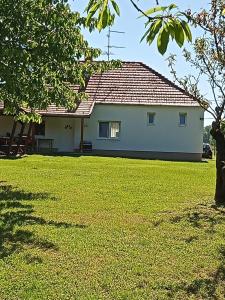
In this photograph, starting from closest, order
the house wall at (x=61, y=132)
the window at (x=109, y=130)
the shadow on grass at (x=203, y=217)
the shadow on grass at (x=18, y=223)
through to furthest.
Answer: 1. the shadow on grass at (x=18, y=223)
2. the shadow on grass at (x=203, y=217)
3. the house wall at (x=61, y=132)
4. the window at (x=109, y=130)

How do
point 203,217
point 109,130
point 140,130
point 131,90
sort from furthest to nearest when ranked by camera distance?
point 131,90 → point 109,130 → point 140,130 → point 203,217

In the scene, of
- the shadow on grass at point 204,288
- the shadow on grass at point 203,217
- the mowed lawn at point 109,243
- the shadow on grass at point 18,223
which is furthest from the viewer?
the shadow on grass at point 203,217

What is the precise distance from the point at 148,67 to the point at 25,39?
26.3 metres

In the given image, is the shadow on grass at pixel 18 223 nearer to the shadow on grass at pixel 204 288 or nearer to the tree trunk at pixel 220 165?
the shadow on grass at pixel 204 288

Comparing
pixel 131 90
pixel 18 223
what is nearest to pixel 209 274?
pixel 18 223

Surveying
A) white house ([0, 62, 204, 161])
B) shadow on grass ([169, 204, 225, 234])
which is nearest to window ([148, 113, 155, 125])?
white house ([0, 62, 204, 161])

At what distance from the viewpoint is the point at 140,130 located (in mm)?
30703

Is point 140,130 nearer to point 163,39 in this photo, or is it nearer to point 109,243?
point 109,243

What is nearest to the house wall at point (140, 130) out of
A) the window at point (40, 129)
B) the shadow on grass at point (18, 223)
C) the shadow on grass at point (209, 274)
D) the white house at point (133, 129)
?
the white house at point (133, 129)

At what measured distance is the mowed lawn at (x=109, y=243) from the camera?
200 inches

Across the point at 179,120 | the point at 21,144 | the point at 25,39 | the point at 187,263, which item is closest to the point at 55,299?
the point at 187,263

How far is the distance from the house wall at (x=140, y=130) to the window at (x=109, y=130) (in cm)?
33

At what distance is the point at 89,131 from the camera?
30.8 m

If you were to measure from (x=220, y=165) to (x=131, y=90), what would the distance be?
22023 mm
